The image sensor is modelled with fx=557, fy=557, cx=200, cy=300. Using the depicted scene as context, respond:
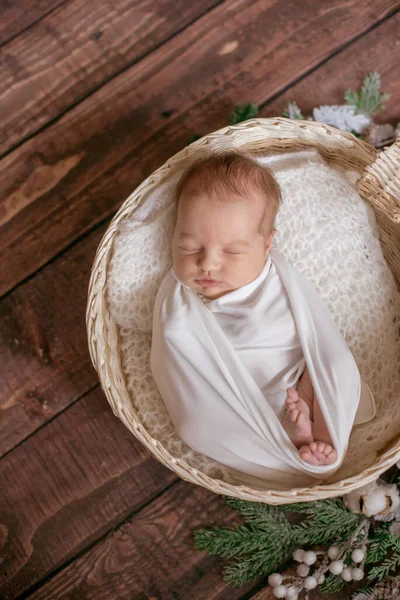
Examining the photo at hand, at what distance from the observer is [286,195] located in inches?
52.1

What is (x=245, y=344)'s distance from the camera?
1.23 m

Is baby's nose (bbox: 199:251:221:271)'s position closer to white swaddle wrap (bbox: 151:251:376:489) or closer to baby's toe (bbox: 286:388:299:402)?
white swaddle wrap (bbox: 151:251:376:489)

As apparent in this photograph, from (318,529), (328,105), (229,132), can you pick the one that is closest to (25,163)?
(229,132)

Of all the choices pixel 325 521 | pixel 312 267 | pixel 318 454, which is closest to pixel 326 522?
pixel 325 521

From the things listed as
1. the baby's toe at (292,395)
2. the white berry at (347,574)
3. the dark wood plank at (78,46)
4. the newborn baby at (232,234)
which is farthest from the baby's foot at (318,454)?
the dark wood plank at (78,46)

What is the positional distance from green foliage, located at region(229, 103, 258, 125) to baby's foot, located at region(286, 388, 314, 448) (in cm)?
73

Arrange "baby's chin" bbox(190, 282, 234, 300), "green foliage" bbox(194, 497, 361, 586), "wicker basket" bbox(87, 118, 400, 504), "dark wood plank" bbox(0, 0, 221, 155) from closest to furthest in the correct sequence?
"wicker basket" bbox(87, 118, 400, 504)
"baby's chin" bbox(190, 282, 234, 300)
"green foliage" bbox(194, 497, 361, 586)
"dark wood plank" bbox(0, 0, 221, 155)

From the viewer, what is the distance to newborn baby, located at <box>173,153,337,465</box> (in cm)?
112

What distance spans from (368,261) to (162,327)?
0.51 m

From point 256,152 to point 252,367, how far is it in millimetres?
518

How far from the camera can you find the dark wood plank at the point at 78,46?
154 centimetres

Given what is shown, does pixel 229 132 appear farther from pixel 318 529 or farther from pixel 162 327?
pixel 318 529

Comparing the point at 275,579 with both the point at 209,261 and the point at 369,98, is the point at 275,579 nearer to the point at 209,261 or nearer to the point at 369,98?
the point at 209,261

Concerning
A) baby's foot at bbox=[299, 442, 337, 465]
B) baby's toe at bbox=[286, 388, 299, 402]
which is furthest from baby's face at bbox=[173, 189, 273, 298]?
baby's foot at bbox=[299, 442, 337, 465]
